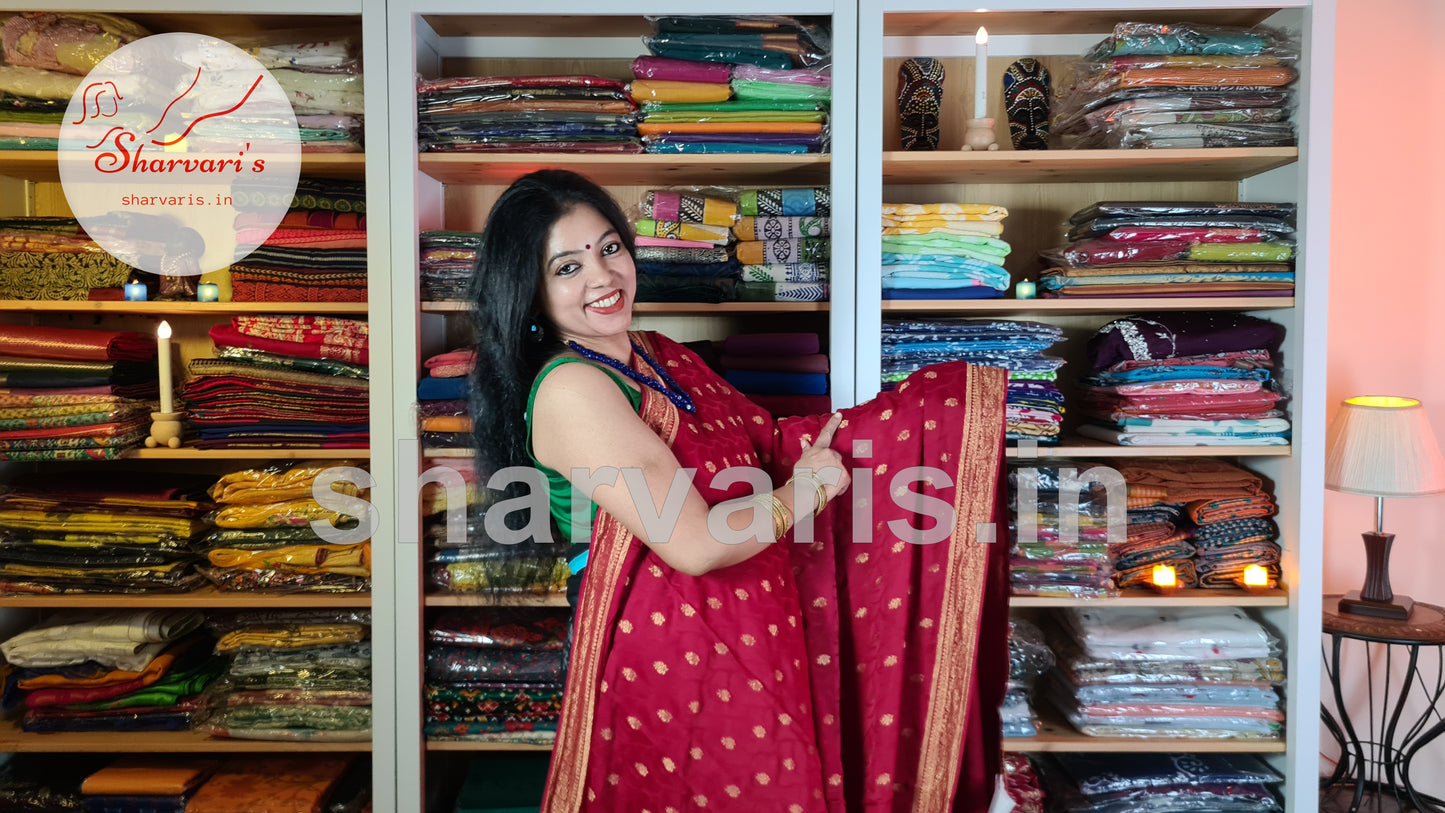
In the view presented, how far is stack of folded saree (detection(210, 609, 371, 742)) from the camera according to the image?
2365 mm

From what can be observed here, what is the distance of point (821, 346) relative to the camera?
2.45m

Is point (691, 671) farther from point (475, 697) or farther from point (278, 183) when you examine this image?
point (278, 183)

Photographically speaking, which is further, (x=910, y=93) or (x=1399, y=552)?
(x=1399, y=552)

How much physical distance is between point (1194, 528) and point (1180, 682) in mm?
376

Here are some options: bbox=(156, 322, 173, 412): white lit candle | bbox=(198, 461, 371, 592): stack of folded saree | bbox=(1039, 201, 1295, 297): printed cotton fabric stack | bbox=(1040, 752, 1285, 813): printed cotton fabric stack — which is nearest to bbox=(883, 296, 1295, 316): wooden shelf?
bbox=(1039, 201, 1295, 297): printed cotton fabric stack

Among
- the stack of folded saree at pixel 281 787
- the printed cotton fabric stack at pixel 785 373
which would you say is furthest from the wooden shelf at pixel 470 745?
the printed cotton fabric stack at pixel 785 373

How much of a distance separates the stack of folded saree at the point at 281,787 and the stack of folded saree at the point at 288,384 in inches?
32.1

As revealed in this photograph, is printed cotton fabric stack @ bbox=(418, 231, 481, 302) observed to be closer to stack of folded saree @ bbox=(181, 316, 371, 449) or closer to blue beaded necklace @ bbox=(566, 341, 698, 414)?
stack of folded saree @ bbox=(181, 316, 371, 449)

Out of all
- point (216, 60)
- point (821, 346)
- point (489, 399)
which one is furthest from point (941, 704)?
point (216, 60)

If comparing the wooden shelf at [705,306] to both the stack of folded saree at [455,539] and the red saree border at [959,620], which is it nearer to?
the stack of folded saree at [455,539]

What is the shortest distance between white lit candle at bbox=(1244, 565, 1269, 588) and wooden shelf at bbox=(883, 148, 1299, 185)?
0.97m

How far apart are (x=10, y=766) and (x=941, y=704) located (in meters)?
2.40

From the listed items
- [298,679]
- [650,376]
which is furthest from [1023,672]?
[298,679]

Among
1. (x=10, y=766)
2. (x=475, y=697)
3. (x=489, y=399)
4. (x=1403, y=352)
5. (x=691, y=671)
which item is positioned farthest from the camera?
(x=1403, y=352)
